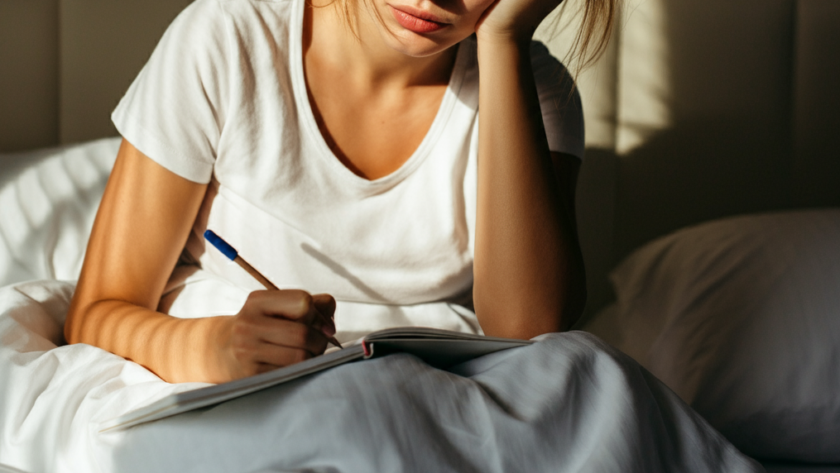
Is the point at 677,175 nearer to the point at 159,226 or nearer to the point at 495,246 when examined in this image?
the point at 495,246

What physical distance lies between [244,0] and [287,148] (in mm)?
206

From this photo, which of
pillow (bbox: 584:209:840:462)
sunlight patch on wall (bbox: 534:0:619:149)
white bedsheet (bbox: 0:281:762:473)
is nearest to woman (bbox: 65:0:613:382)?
white bedsheet (bbox: 0:281:762:473)

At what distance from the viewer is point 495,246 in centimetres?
80

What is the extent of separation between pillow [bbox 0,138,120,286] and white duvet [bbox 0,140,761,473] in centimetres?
38

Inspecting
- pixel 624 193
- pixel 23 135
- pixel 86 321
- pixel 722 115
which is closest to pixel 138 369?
pixel 86 321

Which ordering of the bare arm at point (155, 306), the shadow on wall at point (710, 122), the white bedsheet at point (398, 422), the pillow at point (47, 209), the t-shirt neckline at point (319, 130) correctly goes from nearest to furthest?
1. the white bedsheet at point (398, 422)
2. the bare arm at point (155, 306)
3. the t-shirt neckline at point (319, 130)
4. the pillow at point (47, 209)
5. the shadow on wall at point (710, 122)

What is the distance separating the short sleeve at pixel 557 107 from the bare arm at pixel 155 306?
476mm

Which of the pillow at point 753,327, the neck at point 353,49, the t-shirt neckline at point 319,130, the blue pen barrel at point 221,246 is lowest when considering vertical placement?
the pillow at point 753,327

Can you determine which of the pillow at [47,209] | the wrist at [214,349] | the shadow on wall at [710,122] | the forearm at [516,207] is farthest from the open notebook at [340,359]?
the shadow on wall at [710,122]

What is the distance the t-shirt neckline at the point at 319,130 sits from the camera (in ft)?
2.69

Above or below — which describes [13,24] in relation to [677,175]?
above

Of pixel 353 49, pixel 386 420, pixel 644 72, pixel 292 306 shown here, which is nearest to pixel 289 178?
pixel 353 49

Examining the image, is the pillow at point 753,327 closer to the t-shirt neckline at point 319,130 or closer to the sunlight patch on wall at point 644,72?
the sunlight patch on wall at point 644,72

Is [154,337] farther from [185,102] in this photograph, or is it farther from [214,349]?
[185,102]
